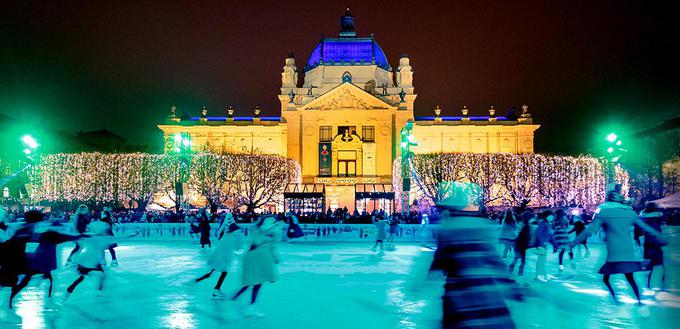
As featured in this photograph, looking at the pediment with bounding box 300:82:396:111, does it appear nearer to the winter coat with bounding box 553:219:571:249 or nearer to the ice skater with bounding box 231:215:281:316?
the winter coat with bounding box 553:219:571:249

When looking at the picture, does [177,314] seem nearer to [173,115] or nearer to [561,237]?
[561,237]

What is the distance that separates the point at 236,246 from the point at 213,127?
64.6m

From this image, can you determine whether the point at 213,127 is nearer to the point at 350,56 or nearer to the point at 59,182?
the point at 350,56

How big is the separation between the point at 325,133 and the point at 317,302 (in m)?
56.9

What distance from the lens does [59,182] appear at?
166 feet

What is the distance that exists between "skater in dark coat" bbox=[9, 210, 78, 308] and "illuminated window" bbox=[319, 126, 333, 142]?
56631 mm

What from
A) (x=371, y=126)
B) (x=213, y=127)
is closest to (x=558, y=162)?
(x=371, y=126)

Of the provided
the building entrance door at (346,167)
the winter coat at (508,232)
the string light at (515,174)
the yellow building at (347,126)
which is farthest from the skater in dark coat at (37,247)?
the building entrance door at (346,167)

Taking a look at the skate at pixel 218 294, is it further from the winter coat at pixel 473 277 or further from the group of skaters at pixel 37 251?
the winter coat at pixel 473 277

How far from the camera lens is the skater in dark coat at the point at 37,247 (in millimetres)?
9758

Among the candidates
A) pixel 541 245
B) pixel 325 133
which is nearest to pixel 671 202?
pixel 541 245

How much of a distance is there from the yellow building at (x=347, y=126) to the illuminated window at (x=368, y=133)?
4.5 inches

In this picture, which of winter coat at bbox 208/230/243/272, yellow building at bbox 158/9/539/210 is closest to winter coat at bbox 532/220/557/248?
winter coat at bbox 208/230/243/272

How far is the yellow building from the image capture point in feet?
214
